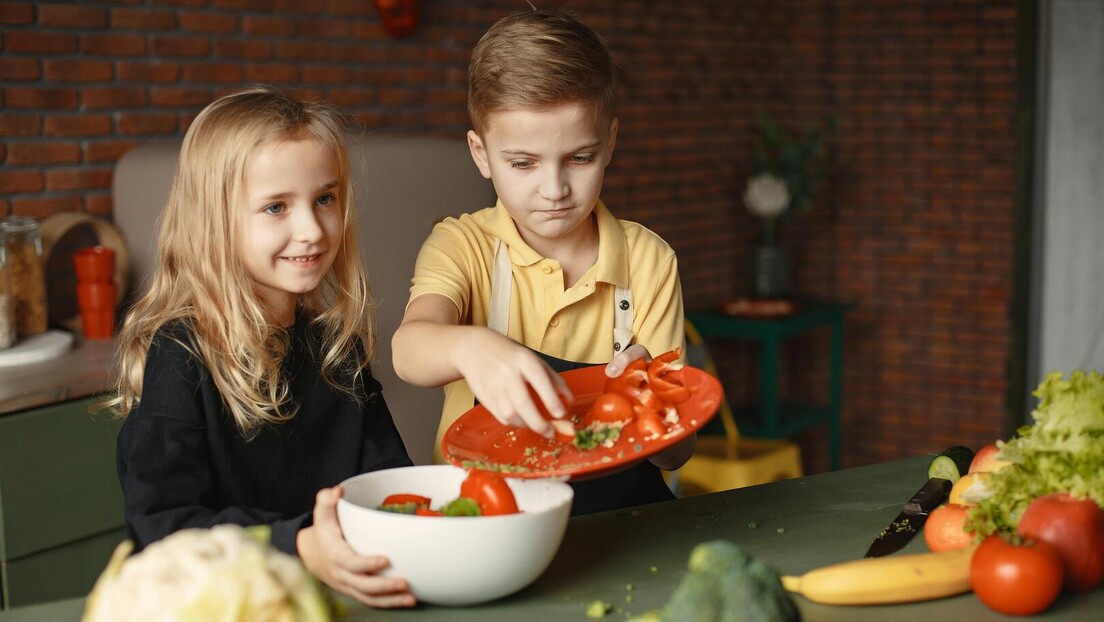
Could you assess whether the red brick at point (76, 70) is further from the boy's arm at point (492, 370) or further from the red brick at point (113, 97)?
the boy's arm at point (492, 370)

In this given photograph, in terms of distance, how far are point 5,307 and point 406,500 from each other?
1.69 m

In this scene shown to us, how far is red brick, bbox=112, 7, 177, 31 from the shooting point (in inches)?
116

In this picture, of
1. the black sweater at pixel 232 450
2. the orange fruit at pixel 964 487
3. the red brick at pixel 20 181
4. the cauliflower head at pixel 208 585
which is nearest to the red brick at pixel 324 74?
the red brick at pixel 20 181

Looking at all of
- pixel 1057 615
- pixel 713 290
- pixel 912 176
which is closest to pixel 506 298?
pixel 1057 615

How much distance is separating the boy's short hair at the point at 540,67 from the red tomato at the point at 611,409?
1.54 ft

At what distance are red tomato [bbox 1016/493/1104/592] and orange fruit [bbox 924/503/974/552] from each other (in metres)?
0.09

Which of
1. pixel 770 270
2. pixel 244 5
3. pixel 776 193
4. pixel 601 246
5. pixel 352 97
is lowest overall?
pixel 770 270

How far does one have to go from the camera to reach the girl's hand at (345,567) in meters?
1.17

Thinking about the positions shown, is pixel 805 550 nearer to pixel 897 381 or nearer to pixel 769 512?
pixel 769 512

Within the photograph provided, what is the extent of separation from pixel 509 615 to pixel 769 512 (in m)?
0.52

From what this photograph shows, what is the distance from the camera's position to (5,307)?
254 centimetres

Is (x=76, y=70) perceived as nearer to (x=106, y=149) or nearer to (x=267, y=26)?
(x=106, y=149)

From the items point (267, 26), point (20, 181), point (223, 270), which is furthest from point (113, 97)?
point (223, 270)

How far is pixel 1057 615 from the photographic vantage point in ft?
4.04
